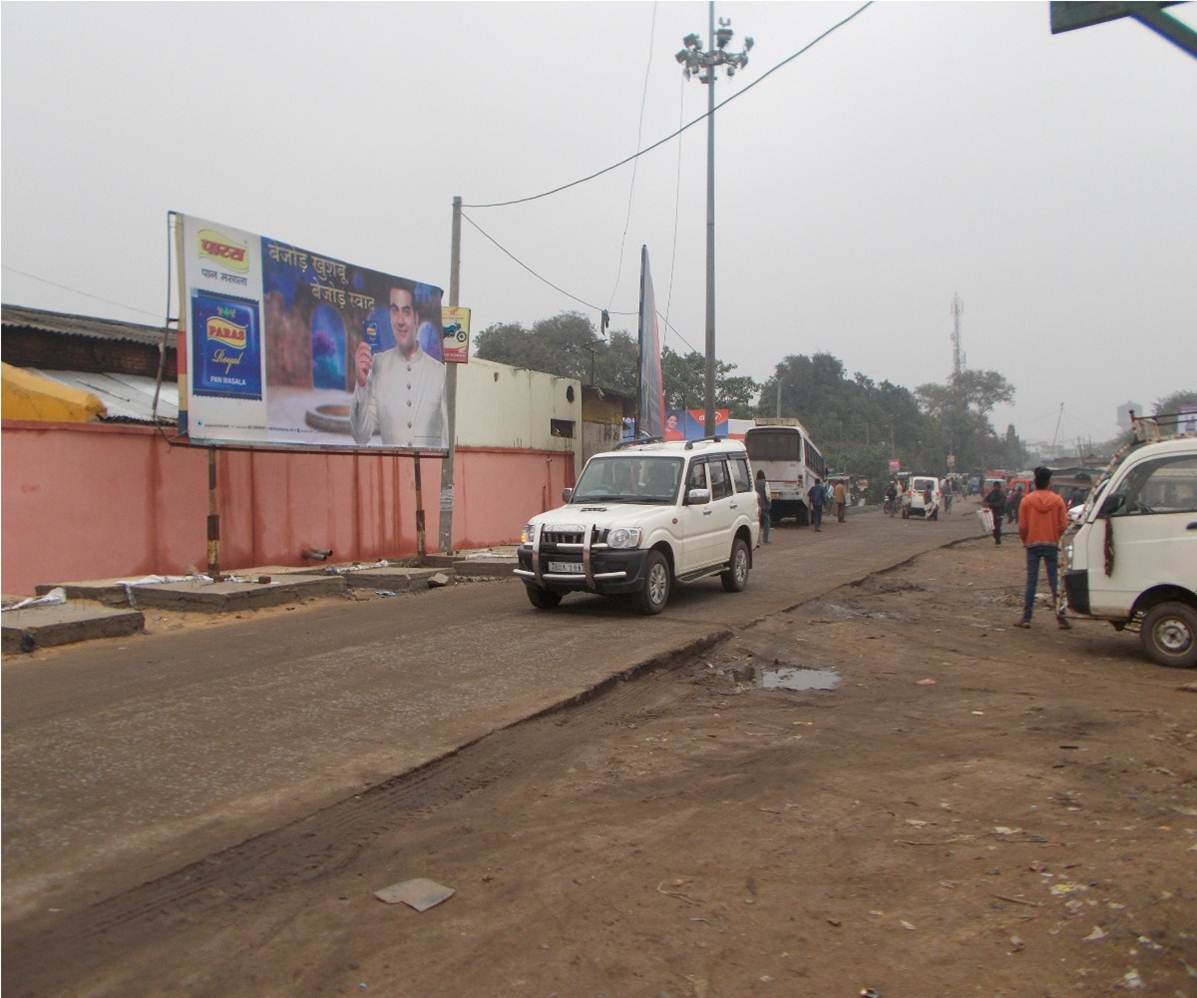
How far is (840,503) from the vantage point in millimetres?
36875

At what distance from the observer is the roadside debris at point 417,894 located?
3.80m

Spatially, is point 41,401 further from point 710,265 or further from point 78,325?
point 710,265

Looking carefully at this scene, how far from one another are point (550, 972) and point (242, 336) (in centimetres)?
1225

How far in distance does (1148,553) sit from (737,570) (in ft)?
18.7

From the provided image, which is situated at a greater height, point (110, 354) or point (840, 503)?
point (110, 354)

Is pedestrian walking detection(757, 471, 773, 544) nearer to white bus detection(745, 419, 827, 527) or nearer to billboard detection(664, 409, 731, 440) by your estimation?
white bus detection(745, 419, 827, 527)

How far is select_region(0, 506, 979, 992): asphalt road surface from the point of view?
4363mm

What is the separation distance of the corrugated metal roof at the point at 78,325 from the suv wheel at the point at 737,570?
11150 mm

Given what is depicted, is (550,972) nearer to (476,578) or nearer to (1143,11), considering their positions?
(1143,11)

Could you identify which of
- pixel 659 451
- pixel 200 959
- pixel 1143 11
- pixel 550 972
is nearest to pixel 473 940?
pixel 550 972

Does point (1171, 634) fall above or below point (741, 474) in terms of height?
below

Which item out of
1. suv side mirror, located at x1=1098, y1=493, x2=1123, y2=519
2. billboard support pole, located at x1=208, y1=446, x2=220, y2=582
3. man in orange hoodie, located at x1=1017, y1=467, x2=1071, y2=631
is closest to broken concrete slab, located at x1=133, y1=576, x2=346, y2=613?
billboard support pole, located at x1=208, y1=446, x2=220, y2=582

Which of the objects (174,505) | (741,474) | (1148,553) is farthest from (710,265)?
(1148,553)

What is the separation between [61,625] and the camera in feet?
30.8
